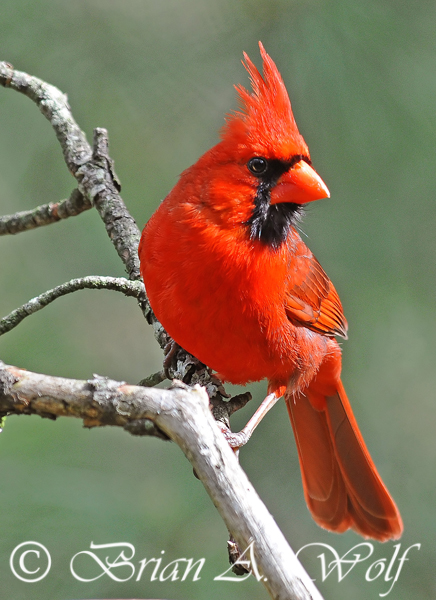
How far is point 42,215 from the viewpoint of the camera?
2.24 meters

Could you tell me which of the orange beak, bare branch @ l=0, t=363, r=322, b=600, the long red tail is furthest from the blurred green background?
bare branch @ l=0, t=363, r=322, b=600

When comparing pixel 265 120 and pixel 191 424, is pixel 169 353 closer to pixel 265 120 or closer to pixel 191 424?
pixel 265 120

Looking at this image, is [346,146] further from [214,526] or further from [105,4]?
[214,526]

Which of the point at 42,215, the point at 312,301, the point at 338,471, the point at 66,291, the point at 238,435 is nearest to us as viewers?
the point at 238,435

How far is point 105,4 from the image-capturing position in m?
3.16

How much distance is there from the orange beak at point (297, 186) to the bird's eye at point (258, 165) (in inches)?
1.9

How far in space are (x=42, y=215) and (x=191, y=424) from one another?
1.39 m

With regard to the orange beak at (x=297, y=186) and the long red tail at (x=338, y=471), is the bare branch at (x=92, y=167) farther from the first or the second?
the long red tail at (x=338, y=471)

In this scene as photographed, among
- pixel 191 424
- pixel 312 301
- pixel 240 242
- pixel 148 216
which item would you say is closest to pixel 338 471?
pixel 312 301

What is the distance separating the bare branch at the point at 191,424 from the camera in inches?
38.2

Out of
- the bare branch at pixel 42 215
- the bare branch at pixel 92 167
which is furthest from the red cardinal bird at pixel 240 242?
the bare branch at pixel 42 215

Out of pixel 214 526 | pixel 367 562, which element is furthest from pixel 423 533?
pixel 214 526

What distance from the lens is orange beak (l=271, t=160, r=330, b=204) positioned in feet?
5.63

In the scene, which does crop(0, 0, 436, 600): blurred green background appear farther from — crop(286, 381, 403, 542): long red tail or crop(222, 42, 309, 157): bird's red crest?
crop(222, 42, 309, 157): bird's red crest
